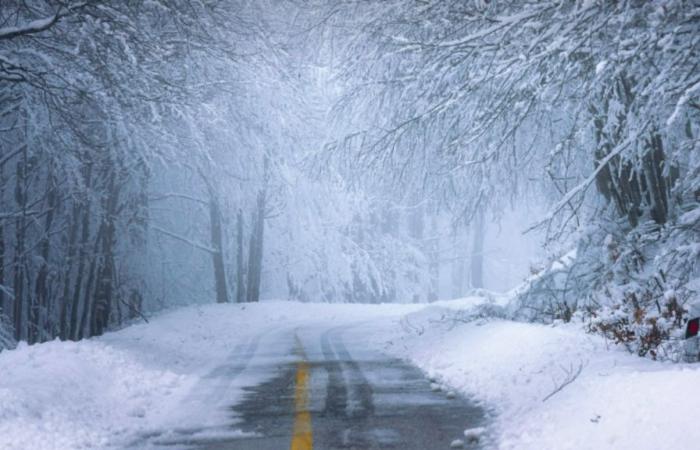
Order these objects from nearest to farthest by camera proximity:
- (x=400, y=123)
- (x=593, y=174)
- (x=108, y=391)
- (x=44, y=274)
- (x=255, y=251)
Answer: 1. (x=593, y=174)
2. (x=108, y=391)
3. (x=400, y=123)
4. (x=44, y=274)
5. (x=255, y=251)

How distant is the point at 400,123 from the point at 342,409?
13.0 ft

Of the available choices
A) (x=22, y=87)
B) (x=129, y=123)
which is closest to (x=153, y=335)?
(x=129, y=123)

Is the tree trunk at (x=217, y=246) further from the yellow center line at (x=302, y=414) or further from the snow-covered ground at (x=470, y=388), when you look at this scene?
the yellow center line at (x=302, y=414)

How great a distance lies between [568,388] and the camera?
7289 millimetres

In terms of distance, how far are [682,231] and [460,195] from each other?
567 centimetres

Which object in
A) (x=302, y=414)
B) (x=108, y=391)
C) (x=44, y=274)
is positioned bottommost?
(x=302, y=414)

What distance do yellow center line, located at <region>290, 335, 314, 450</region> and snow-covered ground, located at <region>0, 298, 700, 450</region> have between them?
0.82 meters

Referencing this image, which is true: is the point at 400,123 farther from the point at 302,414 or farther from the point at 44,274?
the point at 44,274

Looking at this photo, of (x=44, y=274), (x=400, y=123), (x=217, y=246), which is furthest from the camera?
(x=217, y=246)

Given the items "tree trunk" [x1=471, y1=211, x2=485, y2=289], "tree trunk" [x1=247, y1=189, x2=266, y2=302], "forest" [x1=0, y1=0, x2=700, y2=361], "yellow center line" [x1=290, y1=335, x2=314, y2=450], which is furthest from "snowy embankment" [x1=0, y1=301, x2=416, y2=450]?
"tree trunk" [x1=471, y1=211, x2=485, y2=289]

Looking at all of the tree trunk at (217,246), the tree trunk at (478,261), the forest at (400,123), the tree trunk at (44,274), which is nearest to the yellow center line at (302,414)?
the forest at (400,123)

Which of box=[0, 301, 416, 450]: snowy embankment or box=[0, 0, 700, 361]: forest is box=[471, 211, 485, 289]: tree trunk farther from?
box=[0, 301, 416, 450]: snowy embankment

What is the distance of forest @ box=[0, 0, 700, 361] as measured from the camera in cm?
756

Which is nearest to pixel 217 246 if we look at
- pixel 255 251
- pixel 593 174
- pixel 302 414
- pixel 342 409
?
pixel 255 251
